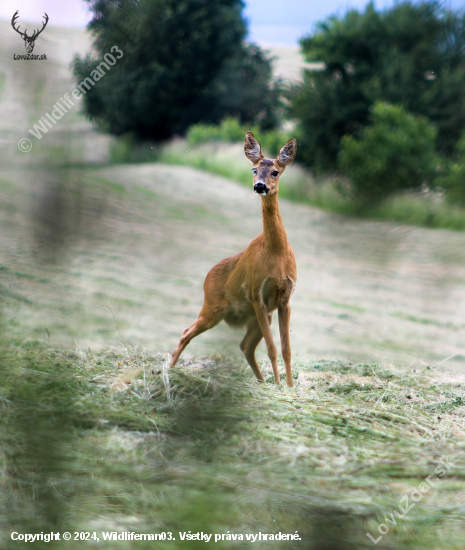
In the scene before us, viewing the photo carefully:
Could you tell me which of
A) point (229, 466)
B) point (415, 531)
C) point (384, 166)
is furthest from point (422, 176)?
point (229, 466)

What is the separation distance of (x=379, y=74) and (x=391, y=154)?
205cm

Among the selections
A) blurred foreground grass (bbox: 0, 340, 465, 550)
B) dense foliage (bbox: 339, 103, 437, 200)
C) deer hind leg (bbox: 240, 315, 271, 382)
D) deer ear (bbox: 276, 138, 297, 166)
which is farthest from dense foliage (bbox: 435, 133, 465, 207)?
deer ear (bbox: 276, 138, 297, 166)

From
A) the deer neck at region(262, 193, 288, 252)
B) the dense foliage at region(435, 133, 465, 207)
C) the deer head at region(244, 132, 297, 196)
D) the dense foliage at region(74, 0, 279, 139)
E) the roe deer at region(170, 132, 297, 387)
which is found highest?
the dense foliage at region(74, 0, 279, 139)

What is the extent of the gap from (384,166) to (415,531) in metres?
8.11

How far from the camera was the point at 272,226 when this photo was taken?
276 cm

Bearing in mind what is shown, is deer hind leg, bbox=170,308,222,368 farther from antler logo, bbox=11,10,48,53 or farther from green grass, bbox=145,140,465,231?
green grass, bbox=145,140,465,231

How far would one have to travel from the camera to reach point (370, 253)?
957 centimetres

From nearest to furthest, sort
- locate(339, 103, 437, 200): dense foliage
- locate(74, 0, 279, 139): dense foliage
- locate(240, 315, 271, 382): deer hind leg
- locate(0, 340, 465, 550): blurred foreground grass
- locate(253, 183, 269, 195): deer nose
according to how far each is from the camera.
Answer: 1. locate(0, 340, 465, 550): blurred foreground grass
2. locate(253, 183, 269, 195): deer nose
3. locate(240, 315, 271, 382): deer hind leg
4. locate(74, 0, 279, 139): dense foliage
5. locate(339, 103, 437, 200): dense foliage

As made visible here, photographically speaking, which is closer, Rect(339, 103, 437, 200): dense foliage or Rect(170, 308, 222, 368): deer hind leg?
Rect(170, 308, 222, 368): deer hind leg

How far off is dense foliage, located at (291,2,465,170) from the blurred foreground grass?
24.8 feet

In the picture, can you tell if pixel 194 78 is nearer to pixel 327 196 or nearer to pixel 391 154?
pixel 327 196

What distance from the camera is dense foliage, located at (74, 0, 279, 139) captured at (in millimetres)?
5805

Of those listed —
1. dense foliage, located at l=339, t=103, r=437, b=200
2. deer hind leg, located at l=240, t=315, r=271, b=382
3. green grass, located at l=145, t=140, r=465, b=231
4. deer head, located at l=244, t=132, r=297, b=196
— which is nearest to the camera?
deer head, located at l=244, t=132, r=297, b=196

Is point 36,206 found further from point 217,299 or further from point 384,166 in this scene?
point 384,166
